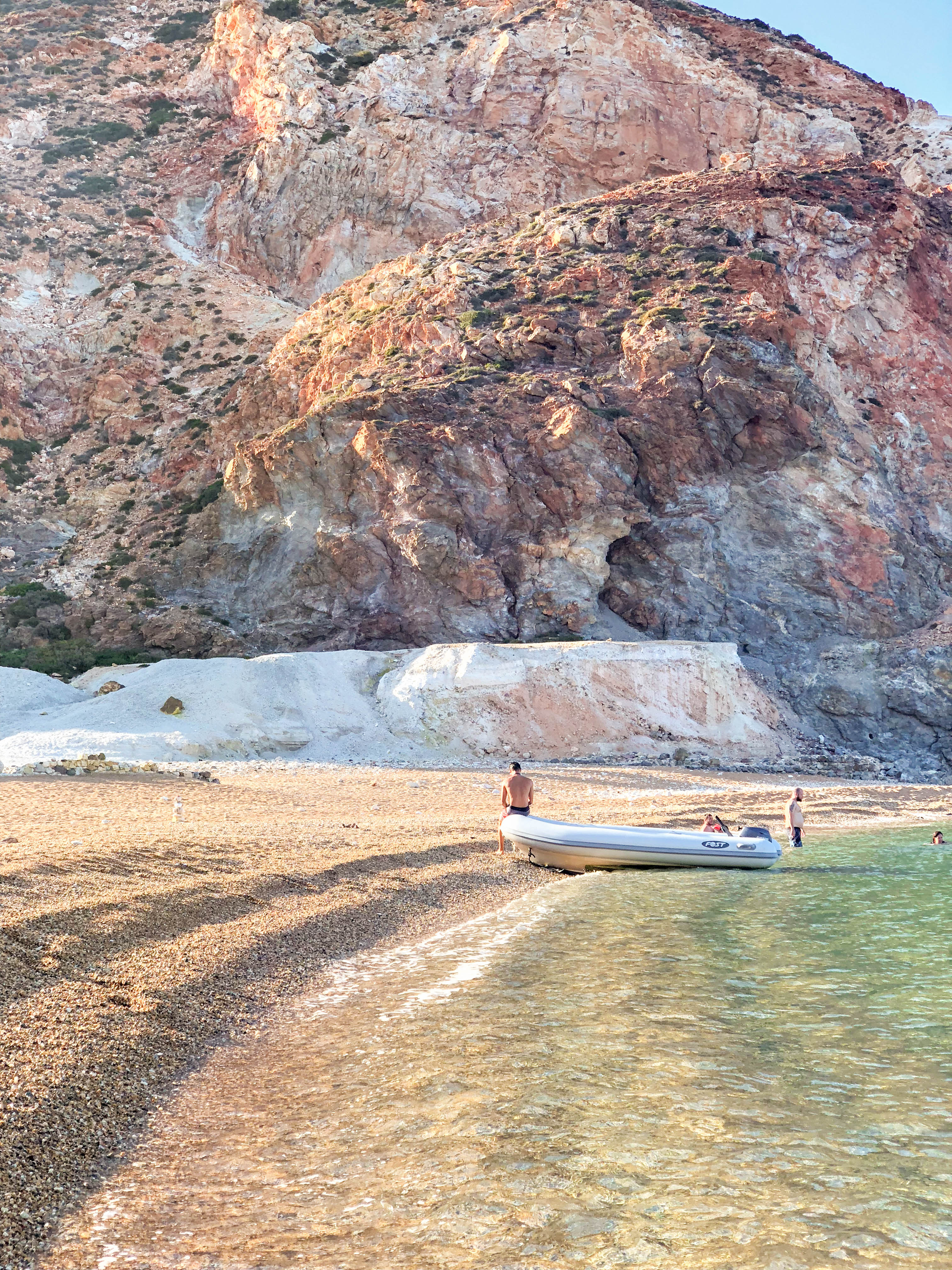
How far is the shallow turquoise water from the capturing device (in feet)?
13.1

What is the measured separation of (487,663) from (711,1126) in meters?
23.6

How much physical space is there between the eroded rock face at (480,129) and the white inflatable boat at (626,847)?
56.7 m

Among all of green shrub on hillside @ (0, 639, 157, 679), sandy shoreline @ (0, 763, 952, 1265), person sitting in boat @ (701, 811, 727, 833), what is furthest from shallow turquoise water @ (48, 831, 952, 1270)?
green shrub on hillside @ (0, 639, 157, 679)

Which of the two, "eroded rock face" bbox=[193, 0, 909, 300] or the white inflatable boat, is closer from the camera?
the white inflatable boat

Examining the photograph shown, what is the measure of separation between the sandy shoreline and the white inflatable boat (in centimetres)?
46

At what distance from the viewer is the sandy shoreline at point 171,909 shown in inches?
188

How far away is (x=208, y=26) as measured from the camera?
278 ft

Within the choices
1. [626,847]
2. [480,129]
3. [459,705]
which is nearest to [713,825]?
[626,847]

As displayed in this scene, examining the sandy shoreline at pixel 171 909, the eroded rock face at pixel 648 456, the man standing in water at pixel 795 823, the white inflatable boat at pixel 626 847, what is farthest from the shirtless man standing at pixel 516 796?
the eroded rock face at pixel 648 456

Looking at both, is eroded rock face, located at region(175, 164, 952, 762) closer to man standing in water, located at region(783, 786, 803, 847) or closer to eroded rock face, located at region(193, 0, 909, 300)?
man standing in water, located at region(783, 786, 803, 847)

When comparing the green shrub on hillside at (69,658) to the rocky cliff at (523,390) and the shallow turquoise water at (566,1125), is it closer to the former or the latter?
the rocky cliff at (523,390)

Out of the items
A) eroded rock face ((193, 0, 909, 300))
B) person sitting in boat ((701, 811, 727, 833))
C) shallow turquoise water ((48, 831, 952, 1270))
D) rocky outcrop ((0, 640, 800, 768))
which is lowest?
shallow turquoise water ((48, 831, 952, 1270))

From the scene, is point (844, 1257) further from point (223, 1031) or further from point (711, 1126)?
point (223, 1031)

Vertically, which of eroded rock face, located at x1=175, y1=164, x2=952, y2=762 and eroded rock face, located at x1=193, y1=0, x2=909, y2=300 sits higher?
eroded rock face, located at x1=193, y1=0, x2=909, y2=300
